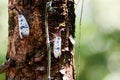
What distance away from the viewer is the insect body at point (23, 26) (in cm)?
339

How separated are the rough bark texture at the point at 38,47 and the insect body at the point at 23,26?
18mm

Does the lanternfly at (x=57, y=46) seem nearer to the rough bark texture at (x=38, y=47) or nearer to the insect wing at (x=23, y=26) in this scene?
the rough bark texture at (x=38, y=47)

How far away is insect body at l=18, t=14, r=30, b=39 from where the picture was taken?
133 inches

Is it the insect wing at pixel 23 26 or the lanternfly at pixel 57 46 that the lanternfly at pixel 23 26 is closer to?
the insect wing at pixel 23 26

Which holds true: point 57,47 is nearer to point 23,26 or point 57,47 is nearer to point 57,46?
point 57,46

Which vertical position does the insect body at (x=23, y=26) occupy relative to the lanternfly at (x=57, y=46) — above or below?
above

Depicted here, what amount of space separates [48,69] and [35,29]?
0.21 m

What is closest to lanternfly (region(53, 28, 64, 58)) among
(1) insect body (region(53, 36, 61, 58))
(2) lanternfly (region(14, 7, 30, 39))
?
(1) insect body (region(53, 36, 61, 58))

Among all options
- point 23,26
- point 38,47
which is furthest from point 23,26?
point 38,47

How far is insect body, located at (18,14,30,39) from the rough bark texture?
0.02 m

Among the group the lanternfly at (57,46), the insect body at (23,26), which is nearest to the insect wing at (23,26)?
the insect body at (23,26)

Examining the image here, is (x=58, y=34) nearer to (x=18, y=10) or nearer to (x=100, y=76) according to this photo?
(x=18, y=10)

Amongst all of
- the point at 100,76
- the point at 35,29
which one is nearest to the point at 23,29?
the point at 35,29

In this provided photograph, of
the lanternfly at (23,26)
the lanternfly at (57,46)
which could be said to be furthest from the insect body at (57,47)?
the lanternfly at (23,26)
